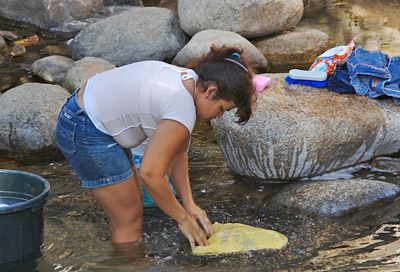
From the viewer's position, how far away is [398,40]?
976 centimetres

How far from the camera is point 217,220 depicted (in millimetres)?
4715

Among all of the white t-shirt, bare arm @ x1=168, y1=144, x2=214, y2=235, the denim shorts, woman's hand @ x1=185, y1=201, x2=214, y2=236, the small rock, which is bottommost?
the small rock

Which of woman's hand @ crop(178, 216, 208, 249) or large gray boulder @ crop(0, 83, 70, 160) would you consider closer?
woman's hand @ crop(178, 216, 208, 249)

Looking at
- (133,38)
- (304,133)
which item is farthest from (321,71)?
(133,38)

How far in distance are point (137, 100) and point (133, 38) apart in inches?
231

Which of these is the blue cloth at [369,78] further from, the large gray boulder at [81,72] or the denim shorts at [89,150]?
the large gray boulder at [81,72]

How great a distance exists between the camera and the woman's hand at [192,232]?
3.63 m

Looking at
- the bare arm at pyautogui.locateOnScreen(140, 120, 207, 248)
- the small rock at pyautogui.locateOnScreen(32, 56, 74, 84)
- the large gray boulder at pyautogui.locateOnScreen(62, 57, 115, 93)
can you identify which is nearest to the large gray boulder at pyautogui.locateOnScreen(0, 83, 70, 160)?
the large gray boulder at pyautogui.locateOnScreen(62, 57, 115, 93)

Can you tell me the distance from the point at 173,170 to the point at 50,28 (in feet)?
24.9

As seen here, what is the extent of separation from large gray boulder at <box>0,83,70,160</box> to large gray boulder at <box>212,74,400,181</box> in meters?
1.92

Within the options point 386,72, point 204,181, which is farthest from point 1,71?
point 386,72

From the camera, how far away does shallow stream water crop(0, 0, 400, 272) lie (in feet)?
13.1

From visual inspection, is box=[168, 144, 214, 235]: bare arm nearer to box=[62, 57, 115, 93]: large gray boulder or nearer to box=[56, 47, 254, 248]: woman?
box=[56, 47, 254, 248]: woman

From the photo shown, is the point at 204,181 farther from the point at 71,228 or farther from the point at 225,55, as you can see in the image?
the point at 225,55
